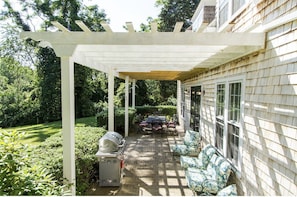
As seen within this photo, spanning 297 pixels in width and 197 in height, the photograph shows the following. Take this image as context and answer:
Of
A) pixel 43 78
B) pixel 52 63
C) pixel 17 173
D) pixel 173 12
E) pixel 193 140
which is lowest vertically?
pixel 193 140

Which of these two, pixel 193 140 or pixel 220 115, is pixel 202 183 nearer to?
pixel 220 115

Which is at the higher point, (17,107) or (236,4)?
(236,4)

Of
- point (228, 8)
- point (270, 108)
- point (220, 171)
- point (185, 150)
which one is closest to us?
point (270, 108)

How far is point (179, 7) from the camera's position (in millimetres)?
23156

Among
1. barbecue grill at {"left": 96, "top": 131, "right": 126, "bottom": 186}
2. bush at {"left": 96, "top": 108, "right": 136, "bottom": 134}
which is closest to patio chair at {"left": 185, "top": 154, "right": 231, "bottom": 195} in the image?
barbecue grill at {"left": 96, "top": 131, "right": 126, "bottom": 186}

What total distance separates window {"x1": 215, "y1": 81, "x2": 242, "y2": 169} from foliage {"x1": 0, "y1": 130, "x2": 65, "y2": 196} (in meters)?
3.38

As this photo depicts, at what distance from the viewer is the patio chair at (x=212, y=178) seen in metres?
4.00

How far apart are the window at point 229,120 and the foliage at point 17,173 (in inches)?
133

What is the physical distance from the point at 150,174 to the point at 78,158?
2.21 m

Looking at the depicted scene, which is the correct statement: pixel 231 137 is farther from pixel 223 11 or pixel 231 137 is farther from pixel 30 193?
pixel 30 193

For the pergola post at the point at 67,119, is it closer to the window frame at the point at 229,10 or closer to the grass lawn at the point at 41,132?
the window frame at the point at 229,10

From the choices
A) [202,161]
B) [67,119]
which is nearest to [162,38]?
[67,119]

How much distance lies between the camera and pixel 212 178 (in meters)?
4.31

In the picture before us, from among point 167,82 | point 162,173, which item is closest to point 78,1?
point 167,82
